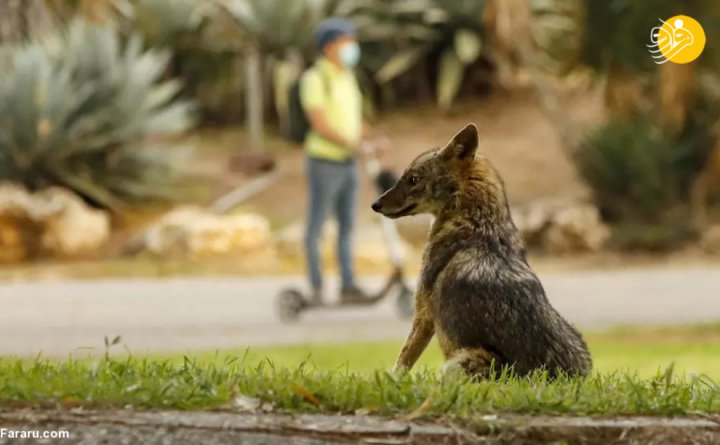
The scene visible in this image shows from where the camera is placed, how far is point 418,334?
199 inches

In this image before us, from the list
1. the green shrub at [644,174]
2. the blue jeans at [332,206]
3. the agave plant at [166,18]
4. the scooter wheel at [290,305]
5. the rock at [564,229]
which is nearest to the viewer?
the blue jeans at [332,206]

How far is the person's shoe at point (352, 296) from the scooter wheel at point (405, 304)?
456 mm

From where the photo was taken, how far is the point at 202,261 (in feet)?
60.4

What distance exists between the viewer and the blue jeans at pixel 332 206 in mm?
12258

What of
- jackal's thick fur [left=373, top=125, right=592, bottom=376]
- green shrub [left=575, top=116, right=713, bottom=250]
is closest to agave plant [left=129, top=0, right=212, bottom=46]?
green shrub [left=575, top=116, right=713, bottom=250]

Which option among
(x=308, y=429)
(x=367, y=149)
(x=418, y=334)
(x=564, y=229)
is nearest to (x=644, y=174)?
(x=564, y=229)

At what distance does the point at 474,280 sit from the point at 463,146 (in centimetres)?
46

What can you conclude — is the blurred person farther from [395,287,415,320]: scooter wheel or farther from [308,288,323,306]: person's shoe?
[395,287,415,320]: scooter wheel

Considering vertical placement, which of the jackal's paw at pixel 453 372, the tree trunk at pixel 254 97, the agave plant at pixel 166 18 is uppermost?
the agave plant at pixel 166 18

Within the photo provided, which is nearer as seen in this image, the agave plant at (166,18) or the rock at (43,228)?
the rock at (43,228)
